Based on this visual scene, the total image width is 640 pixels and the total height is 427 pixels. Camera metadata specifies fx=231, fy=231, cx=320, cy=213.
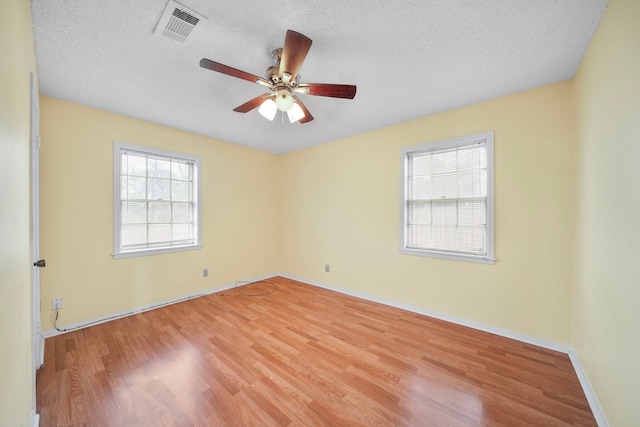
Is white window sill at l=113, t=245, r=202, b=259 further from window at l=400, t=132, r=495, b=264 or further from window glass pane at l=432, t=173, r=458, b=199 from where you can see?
window glass pane at l=432, t=173, r=458, b=199

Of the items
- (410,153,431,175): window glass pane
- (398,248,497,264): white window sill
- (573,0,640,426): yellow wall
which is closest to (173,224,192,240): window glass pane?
(398,248,497,264): white window sill

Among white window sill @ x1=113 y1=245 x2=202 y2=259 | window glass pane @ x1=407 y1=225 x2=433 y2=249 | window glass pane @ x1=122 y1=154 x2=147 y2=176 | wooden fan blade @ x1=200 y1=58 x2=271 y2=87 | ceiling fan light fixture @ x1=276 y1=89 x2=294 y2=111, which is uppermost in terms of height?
wooden fan blade @ x1=200 y1=58 x2=271 y2=87

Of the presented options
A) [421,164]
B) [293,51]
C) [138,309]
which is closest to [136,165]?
[138,309]

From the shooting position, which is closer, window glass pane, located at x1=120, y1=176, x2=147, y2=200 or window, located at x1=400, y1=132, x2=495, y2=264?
window, located at x1=400, y1=132, x2=495, y2=264

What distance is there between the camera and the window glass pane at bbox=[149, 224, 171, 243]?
126 inches

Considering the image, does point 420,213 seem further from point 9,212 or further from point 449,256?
point 9,212

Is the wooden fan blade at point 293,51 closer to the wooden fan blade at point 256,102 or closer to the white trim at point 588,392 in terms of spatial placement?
the wooden fan blade at point 256,102

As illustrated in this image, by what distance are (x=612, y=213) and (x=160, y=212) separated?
447 cm

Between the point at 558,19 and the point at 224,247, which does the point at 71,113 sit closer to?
the point at 224,247

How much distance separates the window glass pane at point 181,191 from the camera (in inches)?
135

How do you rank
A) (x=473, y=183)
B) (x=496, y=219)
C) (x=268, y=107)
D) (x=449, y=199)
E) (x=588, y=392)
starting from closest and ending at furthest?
(x=588, y=392) < (x=268, y=107) < (x=496, y=219) < (x=473, y=183) < (x=449, y=199)

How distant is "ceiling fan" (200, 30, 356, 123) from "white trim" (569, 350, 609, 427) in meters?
2.68

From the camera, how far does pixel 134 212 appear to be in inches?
120

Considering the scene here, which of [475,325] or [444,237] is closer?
[475,325]
